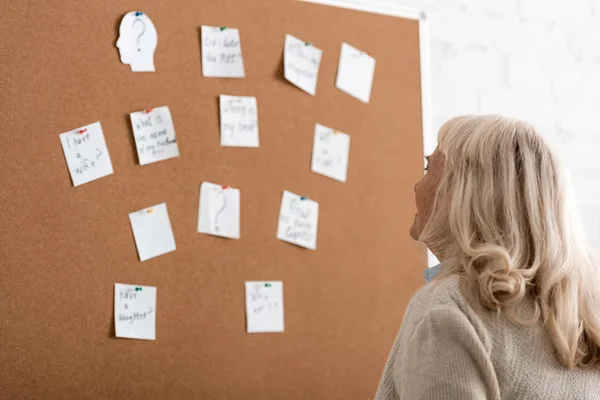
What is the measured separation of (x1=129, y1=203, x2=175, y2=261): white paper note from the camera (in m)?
1.86

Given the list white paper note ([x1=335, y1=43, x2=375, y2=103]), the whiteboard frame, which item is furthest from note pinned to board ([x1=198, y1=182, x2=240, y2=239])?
the whiteboard frame

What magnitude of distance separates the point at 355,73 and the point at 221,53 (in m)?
0.41

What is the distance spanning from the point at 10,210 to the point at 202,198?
45 cm

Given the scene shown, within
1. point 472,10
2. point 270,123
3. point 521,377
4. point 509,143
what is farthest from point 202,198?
point 472,10

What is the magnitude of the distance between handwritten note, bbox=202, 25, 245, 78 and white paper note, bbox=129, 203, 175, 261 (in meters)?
0.37

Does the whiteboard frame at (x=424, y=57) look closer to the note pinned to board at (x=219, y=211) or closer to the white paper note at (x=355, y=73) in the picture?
the white paper note at (x=355, y=73)

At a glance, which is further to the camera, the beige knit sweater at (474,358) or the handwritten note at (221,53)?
the handwritten note at (221,53)

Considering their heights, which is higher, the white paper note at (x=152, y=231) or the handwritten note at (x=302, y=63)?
the handwritten note at (x=302, y=63)

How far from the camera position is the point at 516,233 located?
1343 millimetres

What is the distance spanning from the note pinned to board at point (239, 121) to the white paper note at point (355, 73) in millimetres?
281

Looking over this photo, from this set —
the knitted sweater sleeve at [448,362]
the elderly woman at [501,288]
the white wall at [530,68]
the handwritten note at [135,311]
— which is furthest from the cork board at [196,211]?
the knitted sweater sleeve at [448,362]

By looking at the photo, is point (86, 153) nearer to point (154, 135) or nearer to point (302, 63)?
point (154, 135)

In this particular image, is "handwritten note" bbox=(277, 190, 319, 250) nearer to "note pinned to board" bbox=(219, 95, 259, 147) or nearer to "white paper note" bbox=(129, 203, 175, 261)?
"note pinned to board" bbox=(219, 95, 259, 147)

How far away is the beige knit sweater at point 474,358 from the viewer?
123 cm
